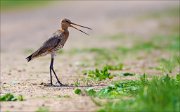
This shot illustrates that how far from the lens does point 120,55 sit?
68.3ft

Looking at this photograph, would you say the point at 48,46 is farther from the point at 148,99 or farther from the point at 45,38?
the point at 45,38

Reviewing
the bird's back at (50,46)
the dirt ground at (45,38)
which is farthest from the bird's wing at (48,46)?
the dirt ground at (45,38)

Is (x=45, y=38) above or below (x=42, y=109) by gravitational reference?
above

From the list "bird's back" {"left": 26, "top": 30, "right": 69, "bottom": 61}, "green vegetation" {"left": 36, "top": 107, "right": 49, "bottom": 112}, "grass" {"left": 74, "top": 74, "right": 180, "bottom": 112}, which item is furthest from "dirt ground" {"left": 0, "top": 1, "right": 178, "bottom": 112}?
"bird's back" {"left": 26, "top": 30, "right": 69, "bottom": 61}

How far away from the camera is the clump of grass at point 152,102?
909 cm

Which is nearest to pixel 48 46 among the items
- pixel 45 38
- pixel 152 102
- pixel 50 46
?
pixel 50 46

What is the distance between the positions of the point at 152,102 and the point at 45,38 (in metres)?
19.9

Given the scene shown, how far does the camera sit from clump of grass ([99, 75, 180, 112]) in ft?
29.8

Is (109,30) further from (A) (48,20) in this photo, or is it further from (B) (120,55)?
(B) (120,55)

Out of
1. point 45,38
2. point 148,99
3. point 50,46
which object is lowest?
point 148,99

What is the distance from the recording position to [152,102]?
9.37 metres

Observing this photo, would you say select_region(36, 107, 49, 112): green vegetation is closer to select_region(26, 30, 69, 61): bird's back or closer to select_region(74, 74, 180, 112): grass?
select_region(74, 74, 180, 112): grass

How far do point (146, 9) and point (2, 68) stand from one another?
31.2 meters

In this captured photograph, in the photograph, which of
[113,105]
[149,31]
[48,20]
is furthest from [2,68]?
[48,20]
